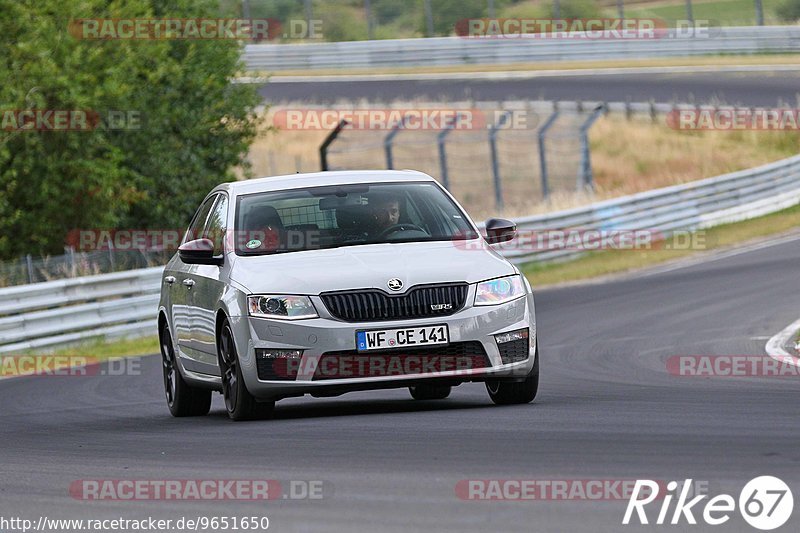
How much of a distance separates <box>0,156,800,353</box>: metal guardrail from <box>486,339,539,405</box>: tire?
1069 centimetres

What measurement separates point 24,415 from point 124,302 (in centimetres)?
895

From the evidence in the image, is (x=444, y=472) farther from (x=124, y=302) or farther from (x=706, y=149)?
(x=706, y=149)

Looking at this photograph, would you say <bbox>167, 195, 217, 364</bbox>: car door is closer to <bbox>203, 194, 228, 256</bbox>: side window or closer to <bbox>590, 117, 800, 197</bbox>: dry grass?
<bbox>203, 194, 228, 256</bbox>: side window

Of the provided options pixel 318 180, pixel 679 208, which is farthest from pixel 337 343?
pixel 679 208

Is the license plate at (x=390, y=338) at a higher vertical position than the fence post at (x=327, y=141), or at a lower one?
higher

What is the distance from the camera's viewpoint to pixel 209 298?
1046 centimetres

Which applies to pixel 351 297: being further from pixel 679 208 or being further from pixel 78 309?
pixel 679 208

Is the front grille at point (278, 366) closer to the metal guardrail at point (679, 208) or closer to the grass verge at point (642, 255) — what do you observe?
the grass verge at point (642, 255)

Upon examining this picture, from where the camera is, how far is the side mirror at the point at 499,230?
1055 cm

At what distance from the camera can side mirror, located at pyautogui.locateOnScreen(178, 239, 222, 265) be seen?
10.4 meters

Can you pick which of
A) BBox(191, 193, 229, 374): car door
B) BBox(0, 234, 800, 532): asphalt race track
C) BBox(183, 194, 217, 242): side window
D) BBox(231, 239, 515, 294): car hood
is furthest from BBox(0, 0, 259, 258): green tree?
BBox(231, 239, 515, 294): car hood

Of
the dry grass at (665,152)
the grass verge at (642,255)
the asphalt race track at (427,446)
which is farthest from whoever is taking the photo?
the dry grass at (665,152)

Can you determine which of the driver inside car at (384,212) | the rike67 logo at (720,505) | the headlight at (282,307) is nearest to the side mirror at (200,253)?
the headlight at (282,307)

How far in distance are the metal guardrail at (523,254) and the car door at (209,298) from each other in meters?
9.11
